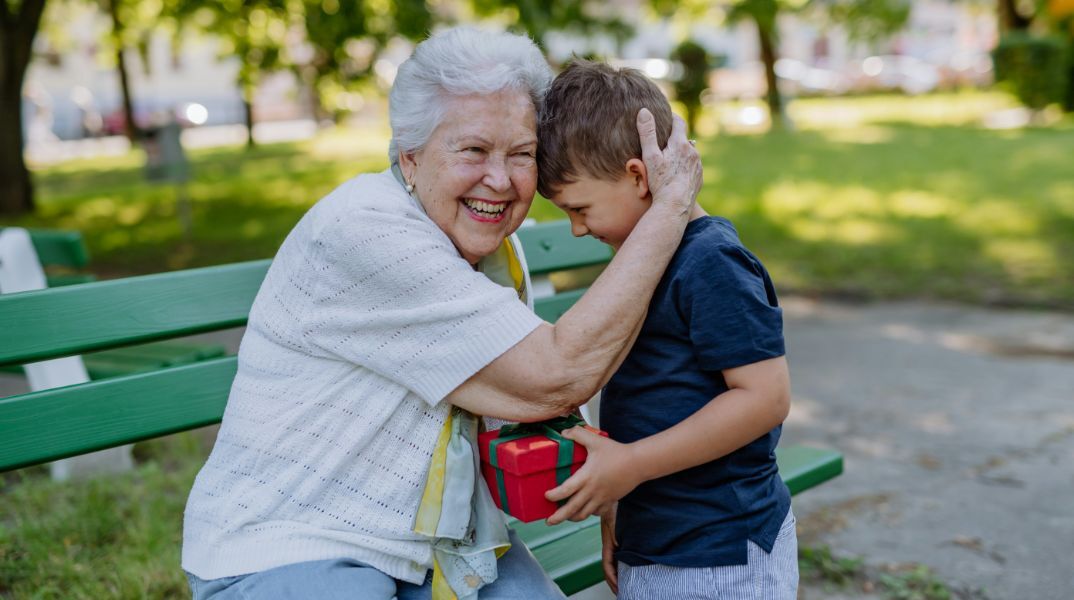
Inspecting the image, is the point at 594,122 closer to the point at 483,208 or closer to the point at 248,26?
the point at 483,208

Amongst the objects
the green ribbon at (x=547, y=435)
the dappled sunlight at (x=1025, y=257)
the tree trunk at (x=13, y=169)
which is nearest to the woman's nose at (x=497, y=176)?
the green ribbon at (x=547, y=435)

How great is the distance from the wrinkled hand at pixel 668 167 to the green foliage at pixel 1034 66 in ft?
62.1

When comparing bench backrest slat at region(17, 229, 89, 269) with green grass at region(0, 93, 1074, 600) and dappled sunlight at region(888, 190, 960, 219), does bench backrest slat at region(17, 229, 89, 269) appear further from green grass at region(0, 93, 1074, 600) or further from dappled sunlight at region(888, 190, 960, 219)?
dappled sunlight at region(888, 190, 960, 219)

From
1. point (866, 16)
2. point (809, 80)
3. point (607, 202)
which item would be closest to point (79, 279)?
point (607, 202)

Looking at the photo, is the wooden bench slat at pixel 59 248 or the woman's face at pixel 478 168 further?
the wooden bench slat at pixel 59 248

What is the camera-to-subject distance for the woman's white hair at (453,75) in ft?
6.30

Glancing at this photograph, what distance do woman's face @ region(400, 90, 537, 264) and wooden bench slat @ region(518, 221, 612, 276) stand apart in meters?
0.96

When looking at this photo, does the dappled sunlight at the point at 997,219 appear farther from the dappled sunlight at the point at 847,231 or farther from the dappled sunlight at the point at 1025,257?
the dappled sunlight at the point at 847,231

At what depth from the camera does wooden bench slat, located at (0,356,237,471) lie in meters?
2.04

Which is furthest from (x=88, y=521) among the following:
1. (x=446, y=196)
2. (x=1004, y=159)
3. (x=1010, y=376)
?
(x=1004, y=159)

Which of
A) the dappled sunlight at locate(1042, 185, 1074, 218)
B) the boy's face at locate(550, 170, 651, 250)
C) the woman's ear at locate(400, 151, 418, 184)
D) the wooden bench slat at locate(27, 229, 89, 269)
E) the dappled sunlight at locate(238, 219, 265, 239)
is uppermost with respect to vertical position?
the woman's ear at locate(400, 151, 418, 184)

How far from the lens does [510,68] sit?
1.94 m

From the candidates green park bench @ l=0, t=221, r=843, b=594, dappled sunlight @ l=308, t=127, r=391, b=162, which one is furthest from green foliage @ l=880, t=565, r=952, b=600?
dappled sunlight @ l=308, t=127, r=391, b=162

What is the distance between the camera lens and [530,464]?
183 centimetres
